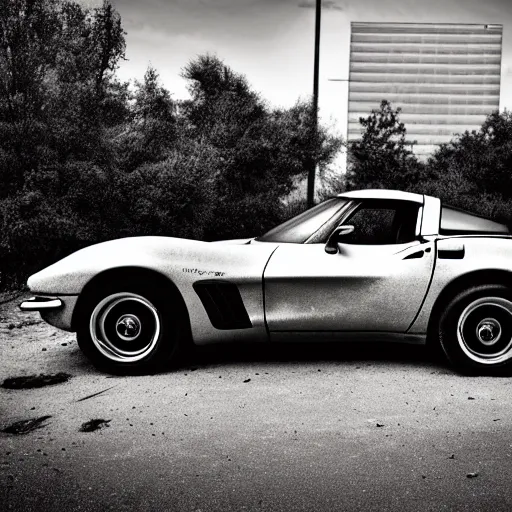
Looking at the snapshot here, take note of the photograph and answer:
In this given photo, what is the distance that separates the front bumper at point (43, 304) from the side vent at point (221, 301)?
96 centimetres

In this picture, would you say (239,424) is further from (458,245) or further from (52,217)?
(52,217)

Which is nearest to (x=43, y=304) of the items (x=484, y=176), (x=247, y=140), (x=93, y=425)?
(x=93, y=425)

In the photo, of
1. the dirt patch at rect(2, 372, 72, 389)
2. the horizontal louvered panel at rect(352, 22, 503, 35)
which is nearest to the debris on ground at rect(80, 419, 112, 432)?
the dirt patch at rect(2, 372, 72, 389)

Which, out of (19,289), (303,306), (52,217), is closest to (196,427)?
(303,306)

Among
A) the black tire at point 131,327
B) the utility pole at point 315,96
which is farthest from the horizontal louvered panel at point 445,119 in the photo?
the black tire at point 131,327

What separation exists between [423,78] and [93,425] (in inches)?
6857

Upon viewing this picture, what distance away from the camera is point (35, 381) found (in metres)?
4.92

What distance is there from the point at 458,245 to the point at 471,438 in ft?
5.59

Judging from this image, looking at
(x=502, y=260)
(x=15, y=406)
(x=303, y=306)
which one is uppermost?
(x=502, y=260)

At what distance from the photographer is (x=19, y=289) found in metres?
9.50

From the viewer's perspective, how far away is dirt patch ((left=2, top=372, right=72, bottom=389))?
4809 mm

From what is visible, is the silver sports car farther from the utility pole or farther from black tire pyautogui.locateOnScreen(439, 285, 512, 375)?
the utility pole

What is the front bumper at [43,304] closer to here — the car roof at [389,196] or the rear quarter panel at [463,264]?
the car roof at [389,196]

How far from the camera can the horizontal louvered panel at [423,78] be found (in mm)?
161125
